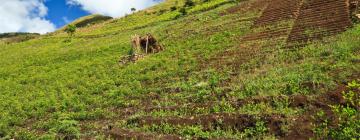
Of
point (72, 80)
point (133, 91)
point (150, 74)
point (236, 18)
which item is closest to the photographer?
point (133, 91)

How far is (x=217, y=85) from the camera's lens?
22500 mm

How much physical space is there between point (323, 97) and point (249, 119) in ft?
8.87

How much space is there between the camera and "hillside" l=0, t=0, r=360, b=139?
1580 cm

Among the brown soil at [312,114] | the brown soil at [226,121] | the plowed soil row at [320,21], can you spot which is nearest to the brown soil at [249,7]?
the plowed soil row at [320,21]

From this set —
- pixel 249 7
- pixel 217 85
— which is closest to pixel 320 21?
pixel 217 85

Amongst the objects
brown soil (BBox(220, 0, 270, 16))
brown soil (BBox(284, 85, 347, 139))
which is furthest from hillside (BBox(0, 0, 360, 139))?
brown soil (BBox(220, 0, 270, 16))

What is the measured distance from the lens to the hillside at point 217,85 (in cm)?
1580

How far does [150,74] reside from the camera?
28906mm

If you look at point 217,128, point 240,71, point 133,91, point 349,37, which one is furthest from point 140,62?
point 217,128

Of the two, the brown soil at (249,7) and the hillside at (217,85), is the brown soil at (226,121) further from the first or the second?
the brown soil at (249,7)

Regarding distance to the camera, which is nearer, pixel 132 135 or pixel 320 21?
pixel 132 135

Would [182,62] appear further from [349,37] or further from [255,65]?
[349,37]

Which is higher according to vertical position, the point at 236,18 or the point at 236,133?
the point at 236,18

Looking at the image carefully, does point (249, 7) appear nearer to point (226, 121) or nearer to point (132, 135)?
point (226, 121)
